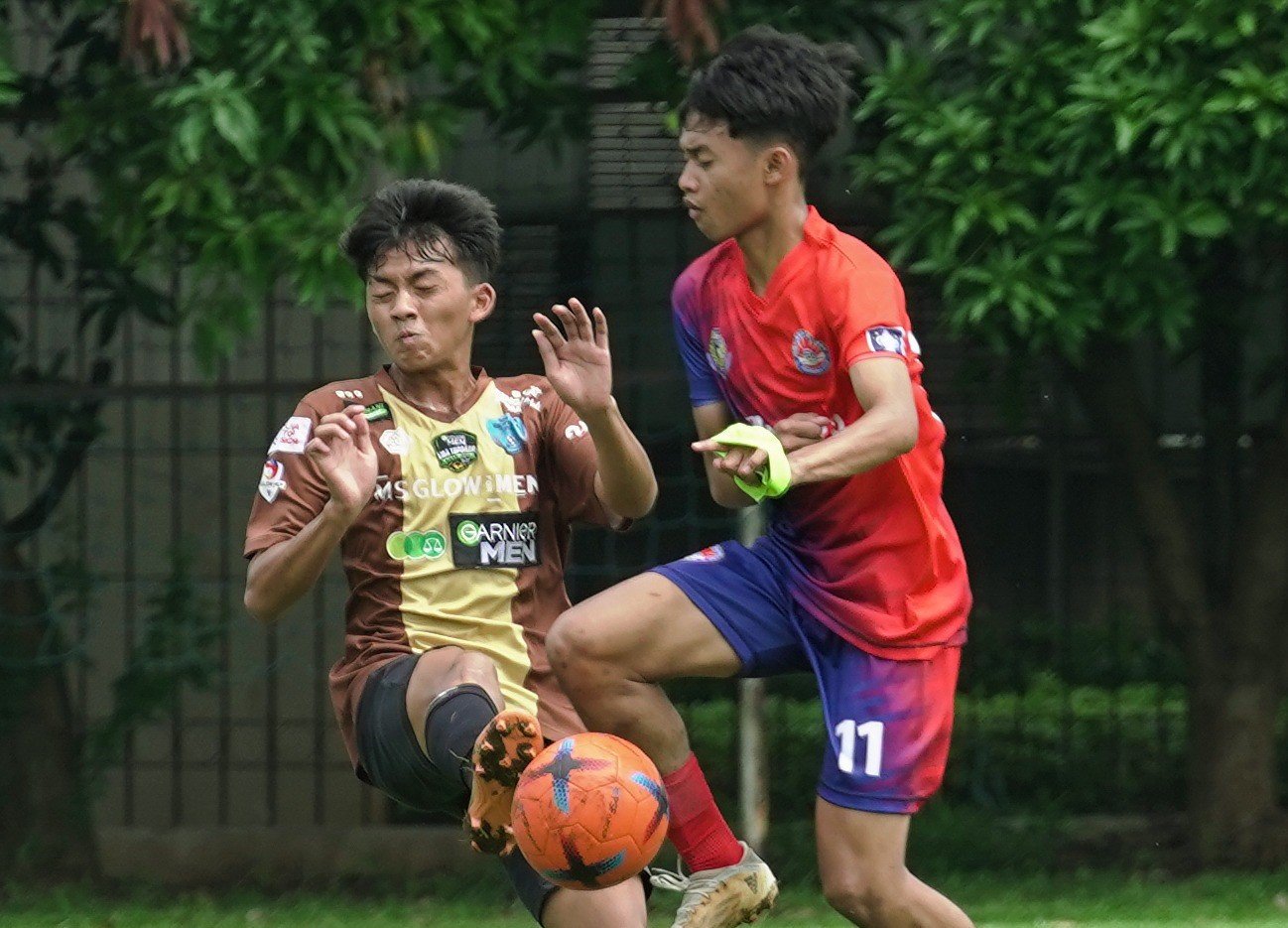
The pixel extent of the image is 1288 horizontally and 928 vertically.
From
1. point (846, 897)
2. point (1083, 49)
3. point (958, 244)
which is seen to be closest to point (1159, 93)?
point (1083, 49)

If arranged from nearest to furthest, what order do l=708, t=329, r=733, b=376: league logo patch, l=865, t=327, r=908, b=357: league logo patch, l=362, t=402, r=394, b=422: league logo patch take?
l=865, t=327, r=908, b=357: league logo patch < l=362, t=402, r=394, b=422: league logo patch < l=708, t=329, r=733, b=376: league logo patch

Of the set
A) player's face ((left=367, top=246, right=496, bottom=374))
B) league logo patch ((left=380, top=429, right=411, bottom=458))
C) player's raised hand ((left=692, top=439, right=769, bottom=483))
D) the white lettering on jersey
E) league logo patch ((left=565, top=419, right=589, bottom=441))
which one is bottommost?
the white lettering on jersey

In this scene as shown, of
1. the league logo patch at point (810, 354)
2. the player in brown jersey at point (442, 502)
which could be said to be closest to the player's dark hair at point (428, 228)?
the player in brown jersey at point (442, 502)

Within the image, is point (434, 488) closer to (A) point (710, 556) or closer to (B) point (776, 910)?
(A) point (710, 556)

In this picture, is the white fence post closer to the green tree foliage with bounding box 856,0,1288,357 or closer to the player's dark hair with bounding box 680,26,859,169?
the green tree foliage with bounding box 856,0,1288,357

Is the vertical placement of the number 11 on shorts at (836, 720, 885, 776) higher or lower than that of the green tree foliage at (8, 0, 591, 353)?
lower

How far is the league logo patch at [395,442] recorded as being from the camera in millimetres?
4672

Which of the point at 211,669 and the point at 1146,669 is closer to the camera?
the point at 211,669

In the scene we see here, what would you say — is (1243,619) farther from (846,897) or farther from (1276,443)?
(846,897)

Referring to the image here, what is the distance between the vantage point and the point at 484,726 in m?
4.27

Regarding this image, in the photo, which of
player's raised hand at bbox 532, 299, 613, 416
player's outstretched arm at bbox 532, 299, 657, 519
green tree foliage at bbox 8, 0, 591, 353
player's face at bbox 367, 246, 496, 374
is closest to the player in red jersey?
player's outstretched arm at bbox 532, 299, 657, 519

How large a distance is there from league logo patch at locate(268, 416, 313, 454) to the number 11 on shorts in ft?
4.43

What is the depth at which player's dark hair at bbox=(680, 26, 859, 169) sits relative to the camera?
4801mm

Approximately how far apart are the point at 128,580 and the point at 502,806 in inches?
171
